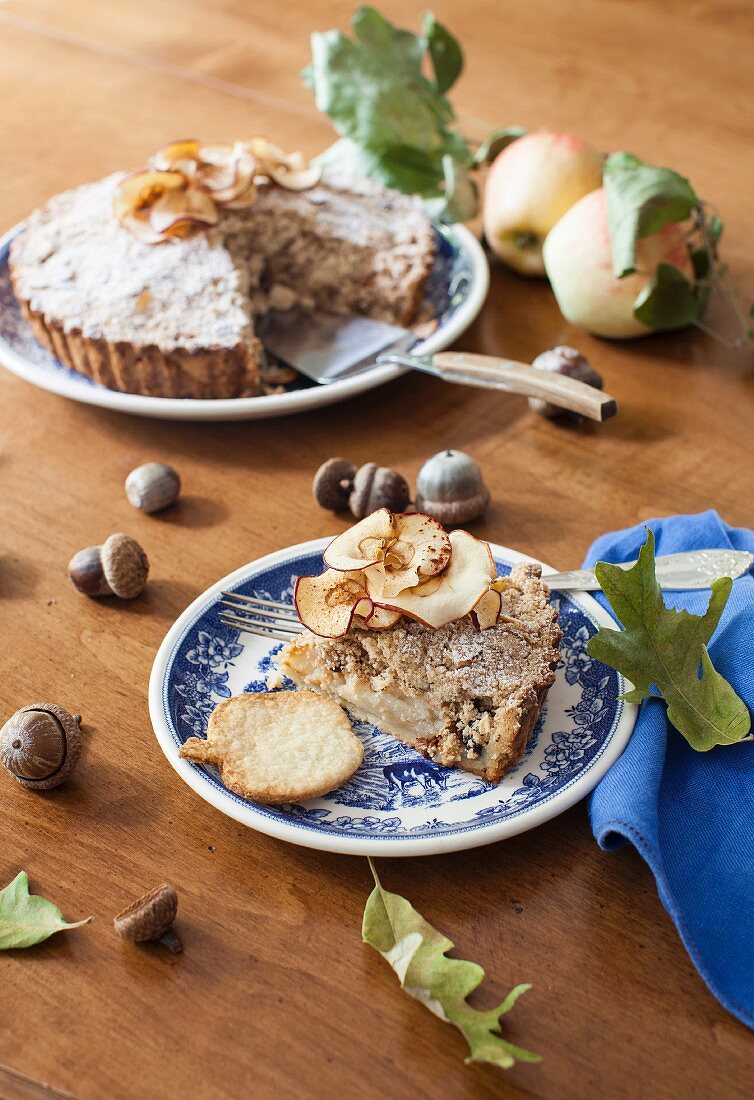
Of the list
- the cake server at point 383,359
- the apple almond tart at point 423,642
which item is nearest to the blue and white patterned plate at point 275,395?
the cake server at point 383,359

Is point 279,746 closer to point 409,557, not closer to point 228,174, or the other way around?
point 409,557

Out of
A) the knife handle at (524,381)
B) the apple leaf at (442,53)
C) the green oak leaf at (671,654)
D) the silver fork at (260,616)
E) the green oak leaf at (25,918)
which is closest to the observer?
the green oak leaf at (25,918)

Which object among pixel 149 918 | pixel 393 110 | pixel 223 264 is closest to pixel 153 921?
pixel 149 918

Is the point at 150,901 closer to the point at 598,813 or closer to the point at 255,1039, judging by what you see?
the point at 255,1039

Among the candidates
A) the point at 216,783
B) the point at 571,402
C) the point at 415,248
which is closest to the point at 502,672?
the point at 216,783

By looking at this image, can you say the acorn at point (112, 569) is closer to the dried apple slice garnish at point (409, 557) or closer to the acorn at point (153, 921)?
the dried apple slice garnish at point (409, 557)

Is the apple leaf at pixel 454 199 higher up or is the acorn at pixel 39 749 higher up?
the apple leaf at pixel 454 199
